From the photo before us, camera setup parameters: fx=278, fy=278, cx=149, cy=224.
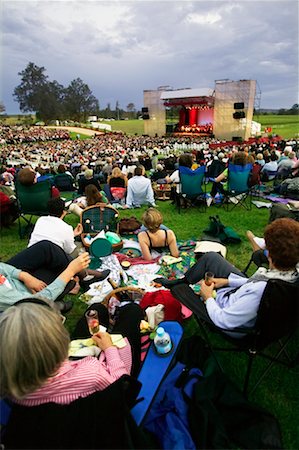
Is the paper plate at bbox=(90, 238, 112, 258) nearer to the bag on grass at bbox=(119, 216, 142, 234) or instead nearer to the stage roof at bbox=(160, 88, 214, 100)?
the bag on grass at bbox=(119, 216, 142, 234)

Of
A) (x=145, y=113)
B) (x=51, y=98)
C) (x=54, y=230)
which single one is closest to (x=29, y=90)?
(x=51, y=98)

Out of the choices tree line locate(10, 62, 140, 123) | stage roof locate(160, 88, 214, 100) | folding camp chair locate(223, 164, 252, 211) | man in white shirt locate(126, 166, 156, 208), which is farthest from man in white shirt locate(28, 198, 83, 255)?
tree line locate(10, 62, 140, 123)

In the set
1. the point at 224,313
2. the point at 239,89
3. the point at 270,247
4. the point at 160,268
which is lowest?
the point at 160,268

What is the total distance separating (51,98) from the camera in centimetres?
5659

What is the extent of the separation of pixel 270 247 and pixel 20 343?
1442mm

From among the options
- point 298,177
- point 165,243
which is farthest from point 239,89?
point 165,243

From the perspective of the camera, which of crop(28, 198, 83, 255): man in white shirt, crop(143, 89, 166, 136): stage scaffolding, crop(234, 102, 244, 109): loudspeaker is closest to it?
crop(28, 198, 83, 255): man in white shirt

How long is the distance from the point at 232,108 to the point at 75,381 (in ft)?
91.6

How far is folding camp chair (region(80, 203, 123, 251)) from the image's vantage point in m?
4.29

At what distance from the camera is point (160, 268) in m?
3.47

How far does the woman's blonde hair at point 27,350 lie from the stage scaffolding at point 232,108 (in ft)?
86.5

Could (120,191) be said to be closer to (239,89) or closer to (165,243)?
(165,243)

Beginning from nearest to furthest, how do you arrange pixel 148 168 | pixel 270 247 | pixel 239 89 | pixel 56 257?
1. pixel 270 247
2. pixel 56 257
3. pixel 148 168
4. pixel 239 89

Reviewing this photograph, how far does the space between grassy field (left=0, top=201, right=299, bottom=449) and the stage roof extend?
22912 millimetres
